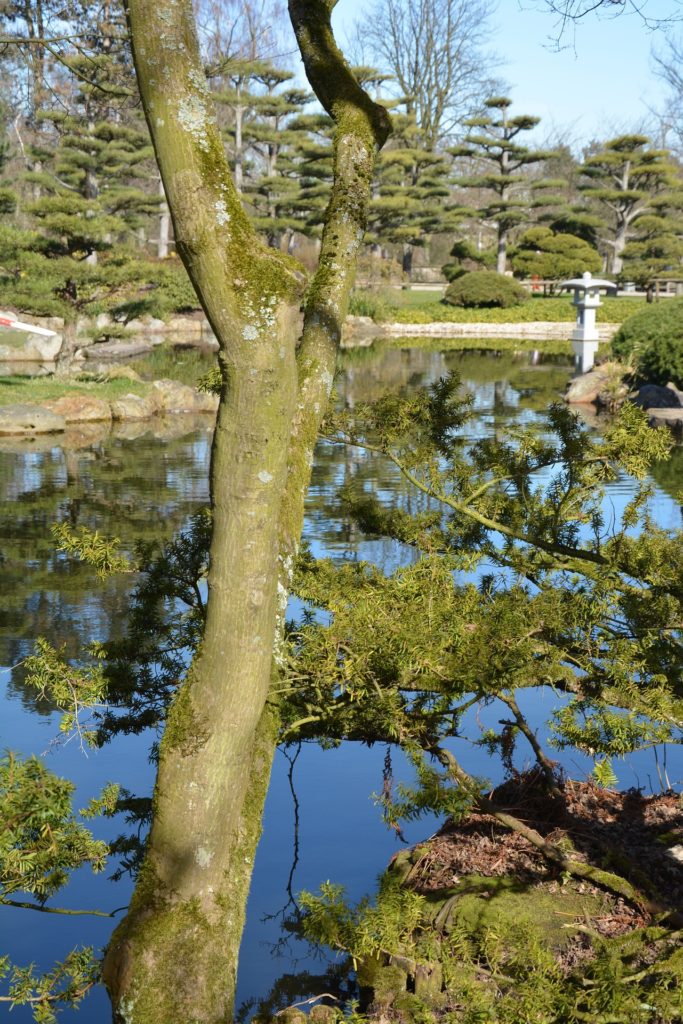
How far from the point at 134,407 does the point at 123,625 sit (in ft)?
32.5

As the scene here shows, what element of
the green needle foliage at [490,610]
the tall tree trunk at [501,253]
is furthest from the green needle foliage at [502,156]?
the green needle foliage at [490,610]

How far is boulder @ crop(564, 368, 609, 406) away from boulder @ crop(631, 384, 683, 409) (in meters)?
1.20

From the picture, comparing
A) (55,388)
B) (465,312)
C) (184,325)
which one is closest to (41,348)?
(55,388)

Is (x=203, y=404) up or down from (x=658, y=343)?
down

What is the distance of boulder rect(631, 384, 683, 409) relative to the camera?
52.1ft

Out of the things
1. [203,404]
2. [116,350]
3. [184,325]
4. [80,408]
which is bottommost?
[80,408]

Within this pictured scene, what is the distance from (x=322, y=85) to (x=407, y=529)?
1.60m

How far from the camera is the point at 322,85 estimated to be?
380 cm

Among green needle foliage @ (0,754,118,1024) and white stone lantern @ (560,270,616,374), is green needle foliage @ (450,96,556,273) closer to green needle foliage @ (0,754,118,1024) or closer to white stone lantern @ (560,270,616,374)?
→ white stone lantern @ (560,270,616,374)

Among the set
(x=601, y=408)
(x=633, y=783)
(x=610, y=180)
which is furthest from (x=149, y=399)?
(x=610, y=180)

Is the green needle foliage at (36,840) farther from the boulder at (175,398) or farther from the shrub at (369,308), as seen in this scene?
the shrub at (369,308)

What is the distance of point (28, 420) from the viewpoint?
1512cm

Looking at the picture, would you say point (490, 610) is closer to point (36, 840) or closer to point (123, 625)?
point (36, 840)

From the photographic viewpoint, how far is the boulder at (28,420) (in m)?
14.9
